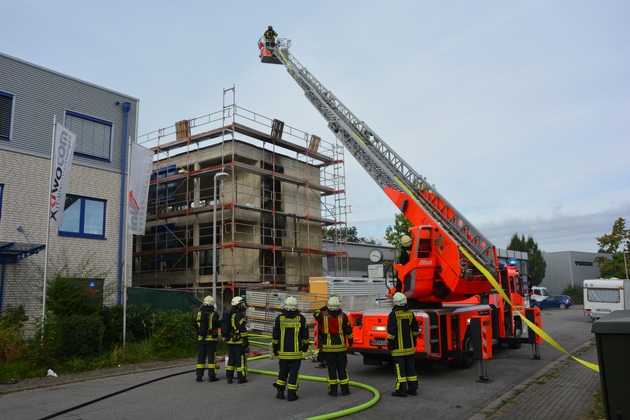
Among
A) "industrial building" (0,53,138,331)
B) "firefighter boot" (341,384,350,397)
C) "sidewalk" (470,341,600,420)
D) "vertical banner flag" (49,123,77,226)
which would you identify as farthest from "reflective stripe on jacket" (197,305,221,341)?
"industrial building" (0,53,138,331)

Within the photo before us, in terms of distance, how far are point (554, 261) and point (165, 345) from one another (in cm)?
6614

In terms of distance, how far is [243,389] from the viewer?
9570 millimetres

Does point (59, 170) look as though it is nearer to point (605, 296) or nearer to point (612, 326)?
point (612, 326)

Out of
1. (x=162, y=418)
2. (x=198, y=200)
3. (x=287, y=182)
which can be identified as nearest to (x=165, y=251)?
(x=198, y=200)

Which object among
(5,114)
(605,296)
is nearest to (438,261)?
(5,114)

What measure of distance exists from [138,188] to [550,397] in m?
11.8

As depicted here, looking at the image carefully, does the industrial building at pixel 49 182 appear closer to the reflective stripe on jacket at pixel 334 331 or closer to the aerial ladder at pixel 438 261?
the reflective stripe on jacket at pixel 334 331

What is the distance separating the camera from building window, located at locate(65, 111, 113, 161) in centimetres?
1761

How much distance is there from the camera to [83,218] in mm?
17453

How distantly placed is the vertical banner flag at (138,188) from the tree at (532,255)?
178ft

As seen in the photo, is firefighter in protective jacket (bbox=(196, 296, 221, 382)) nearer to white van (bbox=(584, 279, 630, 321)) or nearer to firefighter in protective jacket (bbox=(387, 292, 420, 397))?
firefighter in protective jacket (bbox=(387, 292, 420, 397))

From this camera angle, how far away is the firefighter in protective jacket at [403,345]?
8.74 m

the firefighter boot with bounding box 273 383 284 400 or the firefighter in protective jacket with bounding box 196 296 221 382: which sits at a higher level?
the firefighter in protective jacket with bounding box 196 296 221 382

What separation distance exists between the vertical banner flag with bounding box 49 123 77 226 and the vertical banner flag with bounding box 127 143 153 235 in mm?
1682
